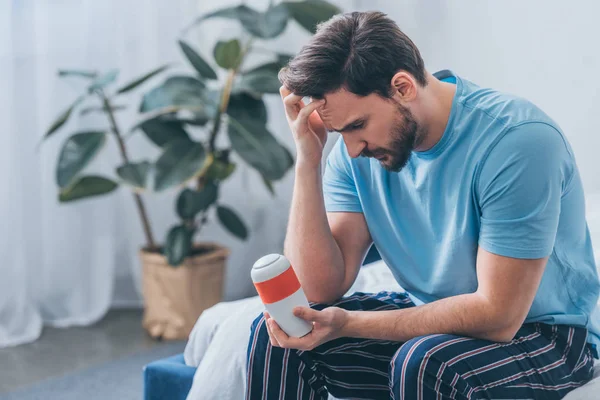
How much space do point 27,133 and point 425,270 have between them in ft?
6.38

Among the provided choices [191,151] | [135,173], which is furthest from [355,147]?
[135,173]

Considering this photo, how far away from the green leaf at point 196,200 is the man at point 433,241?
3.85ft

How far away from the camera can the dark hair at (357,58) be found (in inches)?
50.8

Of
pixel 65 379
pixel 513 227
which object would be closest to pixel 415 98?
pixel 513 227

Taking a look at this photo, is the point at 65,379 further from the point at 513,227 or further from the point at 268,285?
the point at 513,227

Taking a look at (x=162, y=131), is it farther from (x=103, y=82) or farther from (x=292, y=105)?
(x=292, y=105)

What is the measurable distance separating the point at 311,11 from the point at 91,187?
96cm

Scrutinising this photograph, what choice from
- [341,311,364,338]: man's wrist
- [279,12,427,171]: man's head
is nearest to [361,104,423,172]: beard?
[279,12,427,171]: man's head

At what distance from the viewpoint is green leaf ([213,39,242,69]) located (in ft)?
8.47

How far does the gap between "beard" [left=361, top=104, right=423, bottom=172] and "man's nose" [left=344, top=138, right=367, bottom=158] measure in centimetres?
3

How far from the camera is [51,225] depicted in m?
2.96

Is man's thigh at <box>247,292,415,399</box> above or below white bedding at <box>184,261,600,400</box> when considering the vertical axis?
above

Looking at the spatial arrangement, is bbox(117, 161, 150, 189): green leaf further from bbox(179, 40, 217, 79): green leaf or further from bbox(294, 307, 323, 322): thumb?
bbox(294, 307, 323, 322): thumb

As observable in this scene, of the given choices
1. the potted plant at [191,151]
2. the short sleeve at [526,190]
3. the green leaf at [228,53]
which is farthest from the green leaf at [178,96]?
the short sleeve at [526,190]
